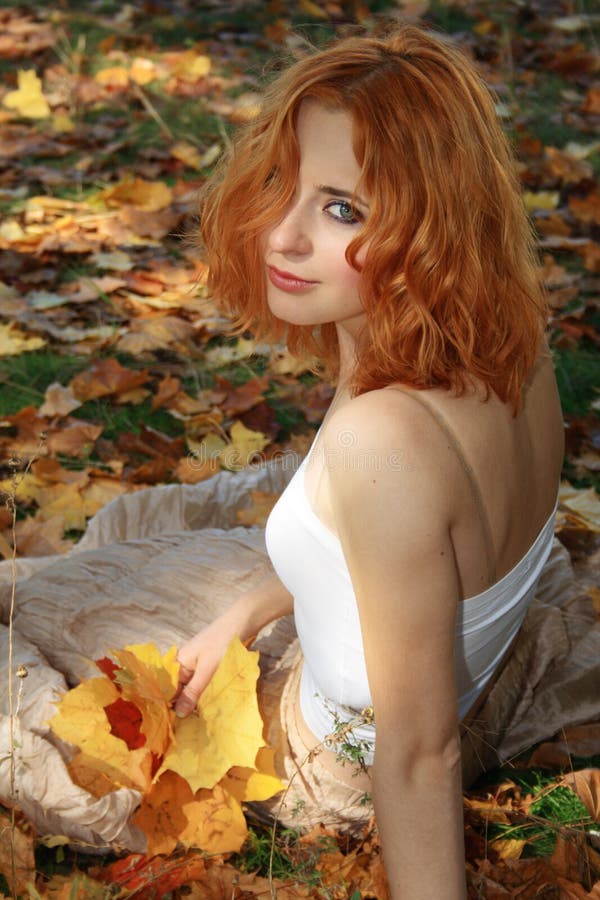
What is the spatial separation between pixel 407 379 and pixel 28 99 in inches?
157

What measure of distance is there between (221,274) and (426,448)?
62cm

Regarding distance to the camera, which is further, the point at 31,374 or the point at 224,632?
the point at 31,374

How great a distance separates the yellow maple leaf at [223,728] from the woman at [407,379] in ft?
0.65

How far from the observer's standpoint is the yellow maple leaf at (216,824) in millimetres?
1722

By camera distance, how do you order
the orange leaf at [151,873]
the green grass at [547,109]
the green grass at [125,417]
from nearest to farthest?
the orange leaf at [151,873], the green grass at [125,417], the green grass at [547,109]

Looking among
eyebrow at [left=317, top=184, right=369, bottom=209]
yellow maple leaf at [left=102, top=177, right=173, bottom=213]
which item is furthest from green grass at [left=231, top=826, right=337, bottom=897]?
yellow maple leaf at [left=102, top=177, right=173, bottom=213]

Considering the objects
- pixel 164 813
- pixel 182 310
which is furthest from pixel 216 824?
pixel 182 310

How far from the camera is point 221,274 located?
179cm

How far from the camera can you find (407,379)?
144 cm

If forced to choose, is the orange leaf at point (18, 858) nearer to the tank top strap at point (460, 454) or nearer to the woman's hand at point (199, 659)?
the woman's hand at point (199, 659)

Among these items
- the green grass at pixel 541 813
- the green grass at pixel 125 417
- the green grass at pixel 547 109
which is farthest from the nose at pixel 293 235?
the green grass at pixel 547 109

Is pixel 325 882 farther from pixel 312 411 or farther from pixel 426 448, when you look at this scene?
pixel 312 411

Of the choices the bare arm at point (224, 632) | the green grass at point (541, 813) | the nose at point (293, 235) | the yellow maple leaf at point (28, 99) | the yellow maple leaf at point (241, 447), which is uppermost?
the nose at point (293, 235)

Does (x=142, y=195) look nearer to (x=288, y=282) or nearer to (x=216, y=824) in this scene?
(x=288, y=282)
